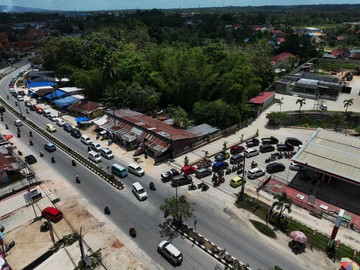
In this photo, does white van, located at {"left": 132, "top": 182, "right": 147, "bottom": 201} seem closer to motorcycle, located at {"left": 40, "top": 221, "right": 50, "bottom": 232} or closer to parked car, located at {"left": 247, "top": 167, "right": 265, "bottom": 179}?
motorcycle, located at {"left": 40, "top": 221, "right": 50, "bottom": 232}

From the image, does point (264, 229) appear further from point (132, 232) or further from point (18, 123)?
point (18, 123)

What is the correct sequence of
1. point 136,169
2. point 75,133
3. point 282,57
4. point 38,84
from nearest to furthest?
1. point 136,169
2. point 75,133
3. point 38,84
4. point 282,57

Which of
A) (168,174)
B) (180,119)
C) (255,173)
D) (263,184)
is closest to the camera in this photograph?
(263,184)

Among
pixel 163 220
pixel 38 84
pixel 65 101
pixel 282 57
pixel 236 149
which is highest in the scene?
pixel 282 57

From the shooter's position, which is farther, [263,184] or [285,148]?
[285,148]

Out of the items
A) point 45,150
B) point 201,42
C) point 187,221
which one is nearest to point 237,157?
point 187,221

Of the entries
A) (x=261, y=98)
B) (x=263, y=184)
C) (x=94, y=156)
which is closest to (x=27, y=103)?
(x=94, y=156)

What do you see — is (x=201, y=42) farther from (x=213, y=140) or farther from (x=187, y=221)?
(x=187, y=221)
